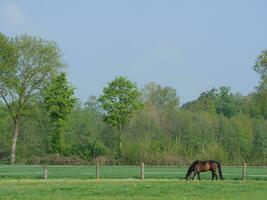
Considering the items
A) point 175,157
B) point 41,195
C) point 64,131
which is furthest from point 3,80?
point 41,195

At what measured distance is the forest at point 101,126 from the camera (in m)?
60.5

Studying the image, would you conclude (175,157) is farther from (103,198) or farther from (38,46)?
(103,198)

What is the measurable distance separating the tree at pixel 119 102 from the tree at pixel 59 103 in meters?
3.44

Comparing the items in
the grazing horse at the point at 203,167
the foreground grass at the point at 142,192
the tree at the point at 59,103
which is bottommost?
the foreground grass at the point at 142,192

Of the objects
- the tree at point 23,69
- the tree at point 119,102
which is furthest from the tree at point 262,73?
the tree at point 23,69

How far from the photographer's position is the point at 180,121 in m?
73.3

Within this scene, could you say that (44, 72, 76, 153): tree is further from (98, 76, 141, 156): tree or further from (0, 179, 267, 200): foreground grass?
(0, 179, 267, 200): foreground grass

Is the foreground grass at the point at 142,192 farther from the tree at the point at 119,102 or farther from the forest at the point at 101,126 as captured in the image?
the tree at the point at 119,102

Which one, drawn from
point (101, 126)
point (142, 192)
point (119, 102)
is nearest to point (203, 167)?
point (142, 192)

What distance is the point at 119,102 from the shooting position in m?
63.3

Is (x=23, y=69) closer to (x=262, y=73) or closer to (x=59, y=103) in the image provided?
(x=59, y=103)

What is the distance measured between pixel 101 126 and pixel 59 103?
11.7 meters

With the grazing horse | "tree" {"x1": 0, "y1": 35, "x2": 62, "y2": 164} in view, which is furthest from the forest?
the grazing horse

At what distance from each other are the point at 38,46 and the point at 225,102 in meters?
46.7
